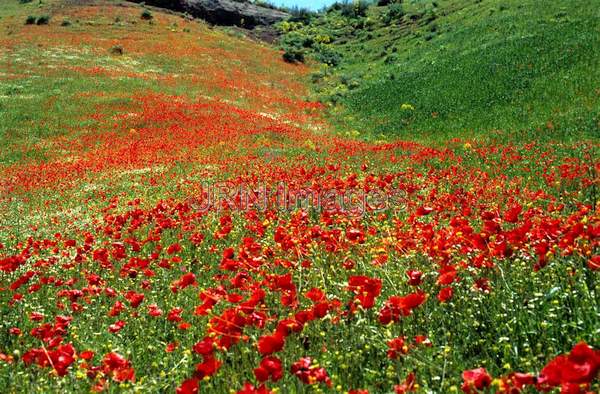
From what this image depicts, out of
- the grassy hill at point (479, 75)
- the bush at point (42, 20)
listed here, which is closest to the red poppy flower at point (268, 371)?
the grassy hill at point (479, 75)

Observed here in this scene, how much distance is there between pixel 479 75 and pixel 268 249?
28.6 metres

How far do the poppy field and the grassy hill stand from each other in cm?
272

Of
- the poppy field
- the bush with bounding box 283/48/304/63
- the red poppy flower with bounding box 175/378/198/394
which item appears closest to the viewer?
the red poppy flower with bounding box 175/378/198/394

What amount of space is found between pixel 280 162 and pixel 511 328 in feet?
46.9

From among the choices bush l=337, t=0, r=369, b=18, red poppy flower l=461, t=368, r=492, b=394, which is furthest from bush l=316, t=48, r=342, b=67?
red poppy flower l=461, t=368, r=492, b=394

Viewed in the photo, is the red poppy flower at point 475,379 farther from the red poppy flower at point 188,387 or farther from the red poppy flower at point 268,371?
the red poppy flower at point 188,387

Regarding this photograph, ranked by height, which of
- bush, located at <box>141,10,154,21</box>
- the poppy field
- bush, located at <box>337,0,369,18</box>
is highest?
bush, located at <box>337,0,369,18</box>

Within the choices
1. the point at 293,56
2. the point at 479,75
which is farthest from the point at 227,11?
the point at 479,75

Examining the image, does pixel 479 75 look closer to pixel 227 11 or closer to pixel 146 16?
pixel 146 16

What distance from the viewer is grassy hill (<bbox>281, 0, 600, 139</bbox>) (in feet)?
70.4

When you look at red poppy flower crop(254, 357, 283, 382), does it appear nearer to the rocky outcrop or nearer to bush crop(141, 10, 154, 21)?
bush crop(141, 10, 154, 21)

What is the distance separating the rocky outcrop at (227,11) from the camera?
208 feet

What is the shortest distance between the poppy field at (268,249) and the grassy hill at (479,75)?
2723mm

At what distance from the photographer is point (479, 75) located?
2939 cm
